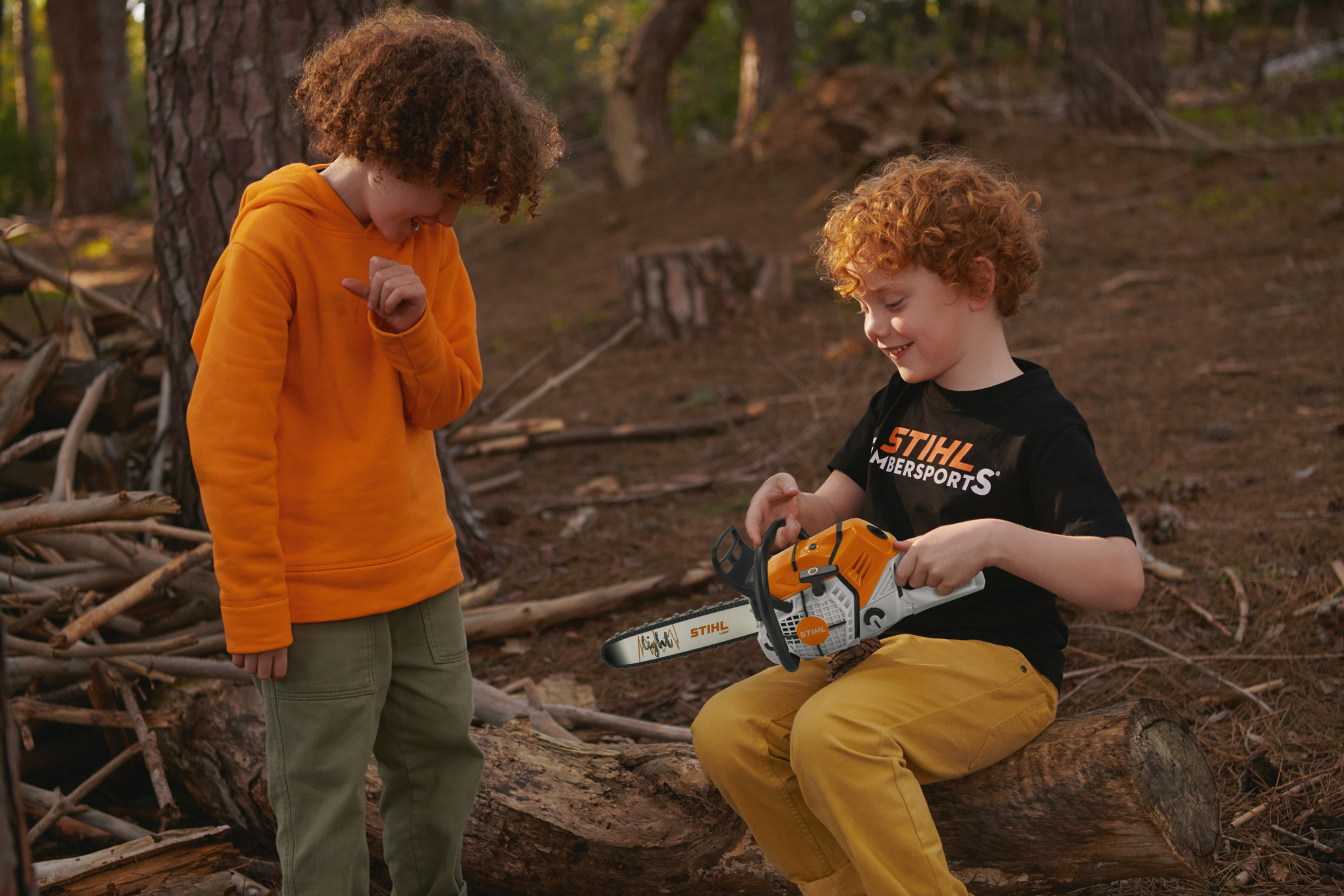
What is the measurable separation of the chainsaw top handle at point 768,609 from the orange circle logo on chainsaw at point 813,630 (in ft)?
0.13

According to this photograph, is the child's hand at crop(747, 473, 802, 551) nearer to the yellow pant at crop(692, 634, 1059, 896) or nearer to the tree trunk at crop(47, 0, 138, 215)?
the yellow pant at crop(692, 634, 1059, 896)

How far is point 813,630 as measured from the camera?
6.38 feet

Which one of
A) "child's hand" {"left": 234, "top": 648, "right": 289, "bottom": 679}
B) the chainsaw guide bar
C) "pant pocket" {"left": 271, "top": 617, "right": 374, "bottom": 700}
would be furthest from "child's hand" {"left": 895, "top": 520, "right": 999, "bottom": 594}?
"child's hand" {"left": 234, "top": 648, "right": 289, "bottom": 679}

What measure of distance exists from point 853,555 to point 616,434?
4.04 meters

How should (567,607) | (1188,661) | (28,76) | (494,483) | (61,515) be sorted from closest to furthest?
(61,515)
(1188,661)
(567,607)
(494,483)
(28,76)

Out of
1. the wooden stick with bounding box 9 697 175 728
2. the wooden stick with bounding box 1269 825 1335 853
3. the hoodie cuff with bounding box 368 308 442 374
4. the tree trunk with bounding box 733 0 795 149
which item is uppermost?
the tree trunk with bounding box 733 0 795 149

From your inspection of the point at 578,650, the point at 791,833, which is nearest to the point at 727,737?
the point at 791,833

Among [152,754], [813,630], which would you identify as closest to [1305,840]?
[813,630]

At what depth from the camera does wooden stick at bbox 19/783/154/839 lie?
2582 millimetres

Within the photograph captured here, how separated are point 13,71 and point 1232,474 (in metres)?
33.6

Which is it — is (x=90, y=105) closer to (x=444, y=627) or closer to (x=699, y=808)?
(x=444, y=627)

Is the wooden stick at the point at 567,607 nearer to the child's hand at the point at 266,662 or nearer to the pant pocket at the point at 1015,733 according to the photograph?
the child's hand at the point at 266,662

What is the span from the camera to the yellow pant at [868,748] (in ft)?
5.84

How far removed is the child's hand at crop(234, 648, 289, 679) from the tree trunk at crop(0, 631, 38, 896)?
23.3 inches
